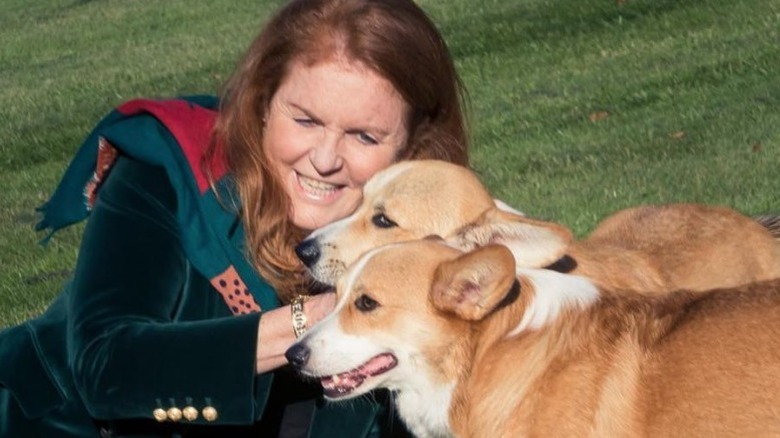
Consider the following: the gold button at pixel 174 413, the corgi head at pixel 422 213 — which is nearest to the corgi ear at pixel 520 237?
the corgi head at pixel 422 213

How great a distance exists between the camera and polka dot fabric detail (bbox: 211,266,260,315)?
4.77 meters

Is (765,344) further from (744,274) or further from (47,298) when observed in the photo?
(47,298)

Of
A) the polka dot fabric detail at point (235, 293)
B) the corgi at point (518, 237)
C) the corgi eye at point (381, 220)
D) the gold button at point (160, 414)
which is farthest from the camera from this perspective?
the corgi eye at point (381, 220)

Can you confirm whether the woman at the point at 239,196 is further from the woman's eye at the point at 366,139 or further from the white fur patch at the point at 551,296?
the white fur patch at the point at 551,296

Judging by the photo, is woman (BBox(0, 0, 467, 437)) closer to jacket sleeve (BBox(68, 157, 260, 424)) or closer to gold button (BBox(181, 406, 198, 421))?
jacket sleeve (BBox(68, 157, 260, 424))

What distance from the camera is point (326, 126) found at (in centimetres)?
483

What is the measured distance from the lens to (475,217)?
5.36m

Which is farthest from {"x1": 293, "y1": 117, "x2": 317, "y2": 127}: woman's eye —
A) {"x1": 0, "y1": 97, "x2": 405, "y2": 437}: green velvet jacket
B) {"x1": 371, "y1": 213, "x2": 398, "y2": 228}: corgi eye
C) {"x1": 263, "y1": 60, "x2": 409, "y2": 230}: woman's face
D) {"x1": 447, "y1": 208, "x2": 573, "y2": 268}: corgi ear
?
{"x1": 447, "y1": 208, "x2": 573, "y2": 268}: corgi ear

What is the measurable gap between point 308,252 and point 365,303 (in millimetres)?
713

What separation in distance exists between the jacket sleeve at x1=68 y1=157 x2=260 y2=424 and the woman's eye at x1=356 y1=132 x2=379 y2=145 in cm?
82

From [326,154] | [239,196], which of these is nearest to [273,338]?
[239,196]

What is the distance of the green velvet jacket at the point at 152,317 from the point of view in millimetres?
4141

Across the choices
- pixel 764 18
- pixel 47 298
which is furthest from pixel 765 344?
pixel 764 18

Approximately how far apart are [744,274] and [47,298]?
3.63 meters
